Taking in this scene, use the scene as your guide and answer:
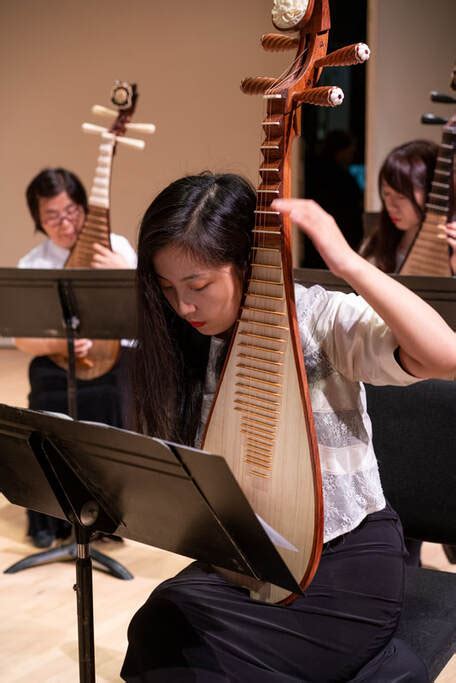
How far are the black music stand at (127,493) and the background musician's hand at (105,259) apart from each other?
5.21 feet

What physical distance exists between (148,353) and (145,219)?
0.23 m

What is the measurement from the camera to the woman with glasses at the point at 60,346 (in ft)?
10.2

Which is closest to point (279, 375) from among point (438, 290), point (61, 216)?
point (438, 290)

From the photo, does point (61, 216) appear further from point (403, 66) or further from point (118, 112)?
point (403, 66)

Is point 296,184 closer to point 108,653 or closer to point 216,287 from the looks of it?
point 108,653

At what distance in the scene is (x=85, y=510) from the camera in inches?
52.4

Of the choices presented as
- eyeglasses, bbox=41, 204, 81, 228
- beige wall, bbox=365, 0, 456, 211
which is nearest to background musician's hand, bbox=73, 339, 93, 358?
eyeglasses, bbox=41, 204, 81, 228

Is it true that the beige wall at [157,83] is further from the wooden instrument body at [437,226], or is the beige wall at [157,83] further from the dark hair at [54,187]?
the wooden instrument body at [437,226]

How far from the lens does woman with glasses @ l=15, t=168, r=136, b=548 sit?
3.10 m

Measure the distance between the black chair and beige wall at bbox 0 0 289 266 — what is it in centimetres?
422

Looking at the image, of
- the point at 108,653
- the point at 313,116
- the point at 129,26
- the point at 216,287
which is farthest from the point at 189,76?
the point at 216,287

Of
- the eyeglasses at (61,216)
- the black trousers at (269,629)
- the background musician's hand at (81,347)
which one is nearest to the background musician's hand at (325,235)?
the black trousers at (269,629)

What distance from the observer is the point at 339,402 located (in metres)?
1.37

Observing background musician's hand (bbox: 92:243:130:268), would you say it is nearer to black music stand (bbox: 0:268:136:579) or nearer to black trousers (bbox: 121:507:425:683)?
black music stand (bbox: 0:268:136:579)
